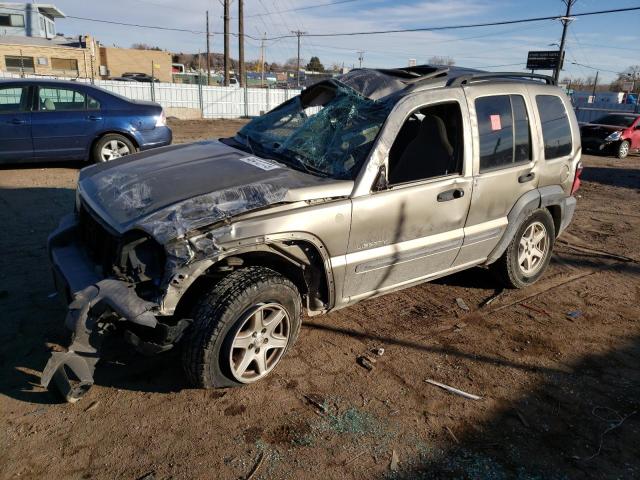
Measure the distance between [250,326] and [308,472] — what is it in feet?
3.02

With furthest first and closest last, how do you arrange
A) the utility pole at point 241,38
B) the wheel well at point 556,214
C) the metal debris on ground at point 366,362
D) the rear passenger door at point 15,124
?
the utility pole at point 241,38 < the rear passenger door at point 15,124 < the wheel well at point 556,214 < the metal debris on ground at point 366,362

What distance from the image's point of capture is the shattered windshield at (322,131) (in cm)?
349

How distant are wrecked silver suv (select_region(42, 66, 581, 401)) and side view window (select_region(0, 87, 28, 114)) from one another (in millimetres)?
5337

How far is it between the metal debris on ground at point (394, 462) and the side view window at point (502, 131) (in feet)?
7.72

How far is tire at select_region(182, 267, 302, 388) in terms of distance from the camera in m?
2.84

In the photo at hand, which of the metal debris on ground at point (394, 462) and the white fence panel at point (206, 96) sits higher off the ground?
the white fence panel at point (206, 96)

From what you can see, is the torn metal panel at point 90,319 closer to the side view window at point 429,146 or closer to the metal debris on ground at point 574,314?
the side view window at point 429,146

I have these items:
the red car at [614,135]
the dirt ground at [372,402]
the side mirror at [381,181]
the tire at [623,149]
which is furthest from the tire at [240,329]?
the tire at [623,149]

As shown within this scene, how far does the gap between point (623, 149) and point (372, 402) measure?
16.8 meters

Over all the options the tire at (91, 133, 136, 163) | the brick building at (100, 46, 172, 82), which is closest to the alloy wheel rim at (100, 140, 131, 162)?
the tire at (91, 133, 136, 163)

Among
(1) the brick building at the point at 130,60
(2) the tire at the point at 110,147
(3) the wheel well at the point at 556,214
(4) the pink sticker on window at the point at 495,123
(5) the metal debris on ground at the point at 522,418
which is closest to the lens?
(5) the metal debris on ground at the point at 522,418

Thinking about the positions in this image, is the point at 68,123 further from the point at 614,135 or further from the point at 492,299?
the point at 614,135

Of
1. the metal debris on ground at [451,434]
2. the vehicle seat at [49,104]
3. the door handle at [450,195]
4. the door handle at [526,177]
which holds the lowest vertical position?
the metal debris on ground at [451,434]

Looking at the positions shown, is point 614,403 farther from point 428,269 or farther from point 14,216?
point 14,216
